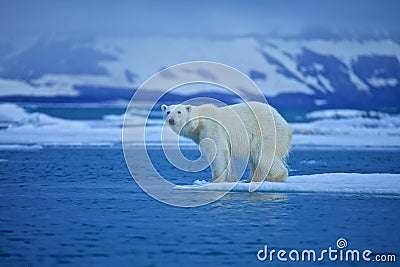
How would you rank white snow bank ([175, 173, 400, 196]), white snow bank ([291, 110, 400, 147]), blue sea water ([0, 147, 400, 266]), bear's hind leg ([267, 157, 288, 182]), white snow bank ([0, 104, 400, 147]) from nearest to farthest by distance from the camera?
1. blue sea water ([0, 147, 400, 266])
2. white snow bank ([175, 173, 400, 196])
3. bear's hind leg ([267, 157, 288, 182])
4. white snow bank ([0, 104, 400, 147])
5. white snow bank ([291, 110, 400, 147])

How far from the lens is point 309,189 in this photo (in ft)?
34.5

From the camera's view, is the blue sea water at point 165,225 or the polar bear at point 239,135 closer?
the blue sea water at point 165,225

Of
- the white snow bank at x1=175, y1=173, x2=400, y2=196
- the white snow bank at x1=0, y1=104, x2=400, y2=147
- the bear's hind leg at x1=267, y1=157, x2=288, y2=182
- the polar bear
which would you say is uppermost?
the white snow bank at x1=0, y1=104, x2=400, y2=147

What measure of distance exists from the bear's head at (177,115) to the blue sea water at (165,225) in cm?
118

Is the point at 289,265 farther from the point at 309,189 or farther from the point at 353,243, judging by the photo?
the point at 309,189

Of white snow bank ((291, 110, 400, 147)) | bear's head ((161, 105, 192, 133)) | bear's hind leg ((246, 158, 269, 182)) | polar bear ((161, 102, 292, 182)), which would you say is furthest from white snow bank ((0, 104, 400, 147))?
bear's head ((161, 105, 192, 133))

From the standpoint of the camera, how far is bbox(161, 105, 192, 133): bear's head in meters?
10.3

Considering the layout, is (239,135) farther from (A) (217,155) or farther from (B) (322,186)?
(B) (322,186)

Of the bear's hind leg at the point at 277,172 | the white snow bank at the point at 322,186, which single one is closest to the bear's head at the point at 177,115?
the white snow bank at the point at 322,186

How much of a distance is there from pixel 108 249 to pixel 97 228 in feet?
3.56

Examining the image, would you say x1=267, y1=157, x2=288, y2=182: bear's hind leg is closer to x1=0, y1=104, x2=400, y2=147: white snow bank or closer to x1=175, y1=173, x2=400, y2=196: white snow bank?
x1=175, y1=173, x2=400, y2=196: white snow bank

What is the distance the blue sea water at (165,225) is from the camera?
679cm

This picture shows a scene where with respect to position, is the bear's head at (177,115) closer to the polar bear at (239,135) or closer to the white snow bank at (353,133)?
the polar bear at (239,135)

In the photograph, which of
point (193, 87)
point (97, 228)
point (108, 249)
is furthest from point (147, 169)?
point (193, 87)
